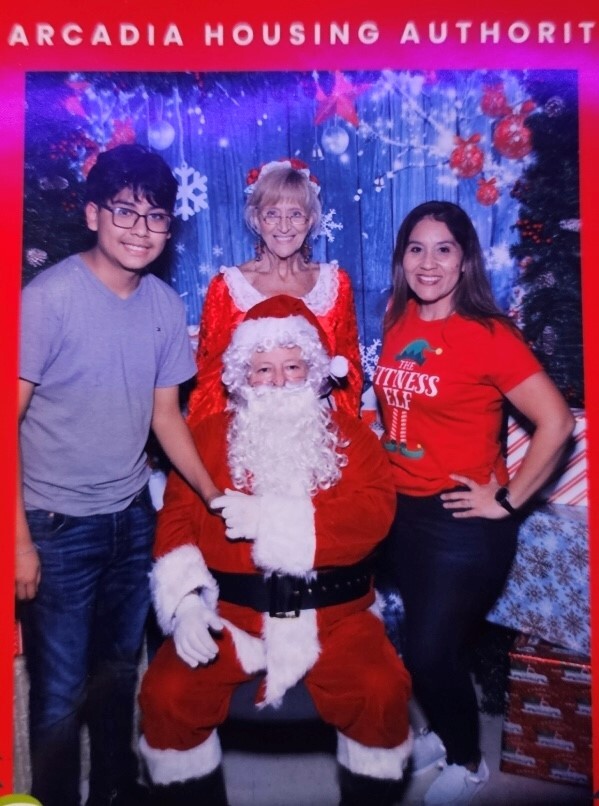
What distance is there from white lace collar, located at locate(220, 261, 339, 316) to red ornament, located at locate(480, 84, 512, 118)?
0.60 m

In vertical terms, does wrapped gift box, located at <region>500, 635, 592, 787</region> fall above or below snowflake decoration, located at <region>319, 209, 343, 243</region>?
below

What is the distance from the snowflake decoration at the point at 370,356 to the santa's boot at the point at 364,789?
1.10 meters

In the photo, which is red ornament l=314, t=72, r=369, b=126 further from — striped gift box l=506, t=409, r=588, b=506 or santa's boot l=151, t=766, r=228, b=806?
santa's boot l=151, t=766, r=228, b=806

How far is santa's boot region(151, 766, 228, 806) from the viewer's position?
76.7 inches

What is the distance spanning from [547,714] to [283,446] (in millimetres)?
1104

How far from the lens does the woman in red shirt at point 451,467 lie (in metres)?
2.06

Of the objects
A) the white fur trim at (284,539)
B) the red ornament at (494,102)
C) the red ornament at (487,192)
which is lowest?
the white fur trim at (284,539)

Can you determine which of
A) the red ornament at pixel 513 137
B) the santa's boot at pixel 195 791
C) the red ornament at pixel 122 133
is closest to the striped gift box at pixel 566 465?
the red ornament at pixel 513 137

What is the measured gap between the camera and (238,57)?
1.97 metres

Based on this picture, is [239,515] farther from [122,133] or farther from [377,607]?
[122,133]

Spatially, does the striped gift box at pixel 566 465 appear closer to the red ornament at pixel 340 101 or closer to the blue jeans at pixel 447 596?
the blue jeans at pixel 447 596

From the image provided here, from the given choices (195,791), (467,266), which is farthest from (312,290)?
(195,791)

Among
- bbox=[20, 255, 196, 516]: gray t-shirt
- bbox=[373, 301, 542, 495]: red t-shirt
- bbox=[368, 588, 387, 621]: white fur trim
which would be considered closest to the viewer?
bbox=[20, 255, 196, 516]: gray t-shirt

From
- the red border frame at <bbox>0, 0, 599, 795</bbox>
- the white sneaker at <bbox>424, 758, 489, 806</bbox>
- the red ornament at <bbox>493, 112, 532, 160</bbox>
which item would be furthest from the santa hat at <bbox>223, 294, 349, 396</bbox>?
the white sneaker at <bbox>424, 758, 489, 806</bbox>
